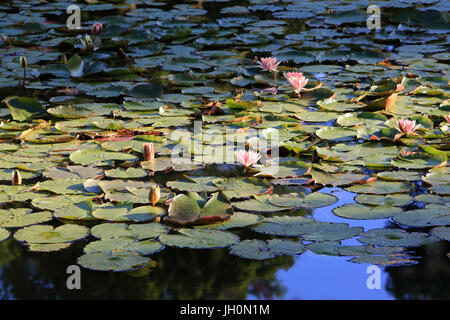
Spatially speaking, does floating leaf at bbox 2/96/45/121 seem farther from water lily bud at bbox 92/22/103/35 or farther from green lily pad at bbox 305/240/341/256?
green lily pad at bbox 305/240/341/256

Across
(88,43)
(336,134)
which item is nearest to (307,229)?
(336,134)

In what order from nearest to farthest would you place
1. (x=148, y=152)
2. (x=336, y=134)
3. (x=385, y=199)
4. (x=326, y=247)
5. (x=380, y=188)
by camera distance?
(x=326, y=247)
(x=385, y=199)
(x=380, y=188)
(x=148, y=152)
(x=336, y=134)

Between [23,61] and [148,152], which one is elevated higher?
[23,61]

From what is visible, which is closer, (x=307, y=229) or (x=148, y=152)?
(x=307, y=229)

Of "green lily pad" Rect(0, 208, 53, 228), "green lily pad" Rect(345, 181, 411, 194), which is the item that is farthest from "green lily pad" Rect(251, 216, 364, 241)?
"green lily pad" Rect(0, 208, 53, 228)

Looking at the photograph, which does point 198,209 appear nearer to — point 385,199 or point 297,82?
point 385,199

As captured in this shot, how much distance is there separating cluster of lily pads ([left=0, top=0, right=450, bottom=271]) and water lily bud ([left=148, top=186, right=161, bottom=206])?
0.11 ft

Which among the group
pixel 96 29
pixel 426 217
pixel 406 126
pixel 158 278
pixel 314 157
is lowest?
pixel 158 278

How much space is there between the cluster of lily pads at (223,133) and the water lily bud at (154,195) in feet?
0.11

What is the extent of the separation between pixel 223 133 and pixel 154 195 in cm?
105

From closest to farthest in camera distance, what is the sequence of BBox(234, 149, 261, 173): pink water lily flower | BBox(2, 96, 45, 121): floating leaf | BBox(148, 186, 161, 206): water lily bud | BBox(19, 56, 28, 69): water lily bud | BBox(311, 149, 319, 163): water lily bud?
BBox(148, 186, 161, 206): water lily bud → BBox(234, 149, 261, 173): pink water lily flower → BBox(311, 149, 319, 163): water lily bud → BBox(2, 96, 45, 121): floating leaf → BBox(19, 56, 28, 69): water lily bud

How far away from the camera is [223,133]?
376 cm

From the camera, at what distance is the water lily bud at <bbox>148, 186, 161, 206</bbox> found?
2.79m
